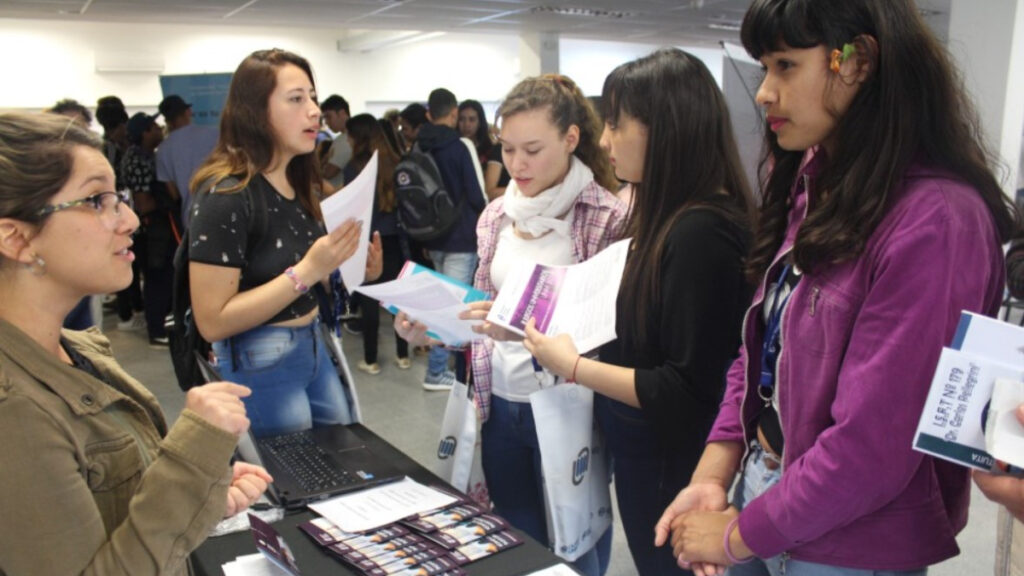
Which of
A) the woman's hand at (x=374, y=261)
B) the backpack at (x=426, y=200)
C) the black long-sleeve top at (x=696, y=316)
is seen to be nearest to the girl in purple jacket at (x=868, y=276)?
the black long-sleeve top at (x=696, y=316)

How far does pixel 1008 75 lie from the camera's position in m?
3.65

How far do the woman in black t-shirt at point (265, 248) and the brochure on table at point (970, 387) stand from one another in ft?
4.27

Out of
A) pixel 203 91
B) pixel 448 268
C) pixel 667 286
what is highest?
pixel 203 91

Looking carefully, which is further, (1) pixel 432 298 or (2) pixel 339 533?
(1) pixel 432 298

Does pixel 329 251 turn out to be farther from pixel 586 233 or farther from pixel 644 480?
pixel 644 480

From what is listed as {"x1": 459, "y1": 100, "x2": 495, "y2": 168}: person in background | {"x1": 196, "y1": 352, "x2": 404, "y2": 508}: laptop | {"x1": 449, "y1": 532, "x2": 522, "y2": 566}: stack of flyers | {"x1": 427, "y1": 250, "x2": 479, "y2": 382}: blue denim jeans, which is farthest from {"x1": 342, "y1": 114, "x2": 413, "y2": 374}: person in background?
{"x1": 449, "y1": 532, "x2": 522, "y2": 566}: stack of flyers

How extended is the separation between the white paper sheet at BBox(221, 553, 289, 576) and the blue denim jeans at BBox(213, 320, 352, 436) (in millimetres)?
565

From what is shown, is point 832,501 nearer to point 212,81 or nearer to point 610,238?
point 610,238

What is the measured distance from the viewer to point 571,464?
1613mm

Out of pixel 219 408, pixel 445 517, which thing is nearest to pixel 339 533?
pixel 445 517

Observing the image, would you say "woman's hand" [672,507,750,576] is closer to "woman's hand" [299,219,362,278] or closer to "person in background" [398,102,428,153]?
"woman's hand" [299,219,362,278]

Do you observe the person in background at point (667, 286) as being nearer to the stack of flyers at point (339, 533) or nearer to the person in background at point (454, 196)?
the stack of flyers at point (339, 533)

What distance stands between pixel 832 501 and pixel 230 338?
54.1 inches

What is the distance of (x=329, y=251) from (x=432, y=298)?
0.89ft
